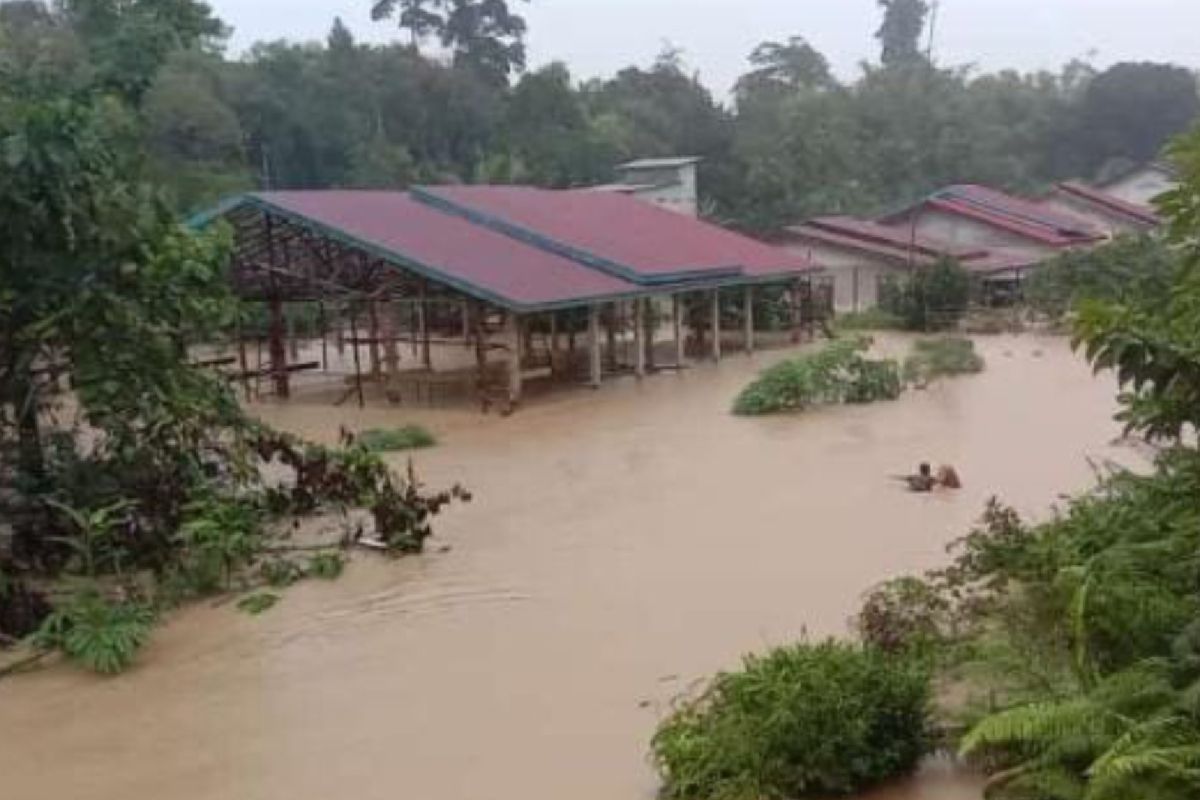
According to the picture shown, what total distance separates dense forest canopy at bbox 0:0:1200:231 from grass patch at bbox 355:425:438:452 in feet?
52.6

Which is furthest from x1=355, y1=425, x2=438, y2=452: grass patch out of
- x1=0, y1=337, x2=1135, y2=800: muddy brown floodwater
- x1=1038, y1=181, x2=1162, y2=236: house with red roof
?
A: x1=1038, y1=181, x2=1162, y2=236: house with red roof

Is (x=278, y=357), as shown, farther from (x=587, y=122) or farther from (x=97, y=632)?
(x=587, y=122)

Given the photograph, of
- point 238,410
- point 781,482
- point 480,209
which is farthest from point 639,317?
point 238,410

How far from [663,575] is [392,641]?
2461 millimetres

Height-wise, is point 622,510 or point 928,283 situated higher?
point 928,283

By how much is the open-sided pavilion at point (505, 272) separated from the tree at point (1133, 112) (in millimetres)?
35852

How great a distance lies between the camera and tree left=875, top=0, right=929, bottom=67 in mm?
87062

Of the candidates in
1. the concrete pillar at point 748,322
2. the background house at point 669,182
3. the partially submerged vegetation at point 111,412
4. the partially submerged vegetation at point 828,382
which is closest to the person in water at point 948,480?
the partially submerged vegetation at point 111,412

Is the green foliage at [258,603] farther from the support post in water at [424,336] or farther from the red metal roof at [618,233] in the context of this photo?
the red metal roof at [618,233]

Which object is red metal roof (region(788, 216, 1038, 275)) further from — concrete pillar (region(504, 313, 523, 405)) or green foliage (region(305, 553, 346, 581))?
green foliage (region(305, 553, 346, 581))

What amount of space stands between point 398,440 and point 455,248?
16.4ft

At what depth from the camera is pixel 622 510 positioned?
14672mm

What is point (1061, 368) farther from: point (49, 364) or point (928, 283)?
point (49, 364)

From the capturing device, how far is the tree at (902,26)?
286 feet
